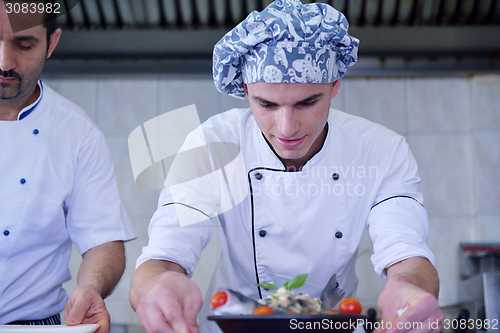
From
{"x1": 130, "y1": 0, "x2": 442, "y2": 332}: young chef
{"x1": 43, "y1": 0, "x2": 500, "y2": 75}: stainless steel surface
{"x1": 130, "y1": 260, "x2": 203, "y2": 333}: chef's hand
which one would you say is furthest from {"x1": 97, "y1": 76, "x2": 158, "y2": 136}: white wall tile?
{"x1": 130, "y1": 260, "x2": 203, "y2": 333}: chef's hand

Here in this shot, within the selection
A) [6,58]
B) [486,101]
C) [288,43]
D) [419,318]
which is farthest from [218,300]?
[486,101]

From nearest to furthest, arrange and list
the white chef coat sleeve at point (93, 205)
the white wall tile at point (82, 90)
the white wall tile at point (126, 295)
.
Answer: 1. the white chef coat sleeve at point (93, 205)
2. the white wall tile at point (126, 295)
3. the white wall tile at point (82, 90)

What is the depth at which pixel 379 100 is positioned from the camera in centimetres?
240

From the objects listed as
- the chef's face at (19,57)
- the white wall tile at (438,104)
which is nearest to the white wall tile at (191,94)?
the white wall tile at (438,104)

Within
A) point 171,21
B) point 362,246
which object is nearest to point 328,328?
point 362,246

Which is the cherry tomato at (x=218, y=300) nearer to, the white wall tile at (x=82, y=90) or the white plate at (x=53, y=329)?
the white plate at (x=53, y=329)

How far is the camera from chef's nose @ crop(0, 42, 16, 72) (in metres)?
1.24

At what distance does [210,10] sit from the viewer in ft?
7.20

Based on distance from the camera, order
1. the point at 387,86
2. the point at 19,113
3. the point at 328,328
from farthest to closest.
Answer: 1. the point at 387,86
2. the point at 19,113
3. the point at 328,328

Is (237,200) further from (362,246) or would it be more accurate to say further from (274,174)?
(362,246)

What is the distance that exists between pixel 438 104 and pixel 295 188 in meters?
1.44

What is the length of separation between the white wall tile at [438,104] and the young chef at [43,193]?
1.61 m

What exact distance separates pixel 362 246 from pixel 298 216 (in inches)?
45.8

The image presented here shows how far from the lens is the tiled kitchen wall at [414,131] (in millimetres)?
2312
